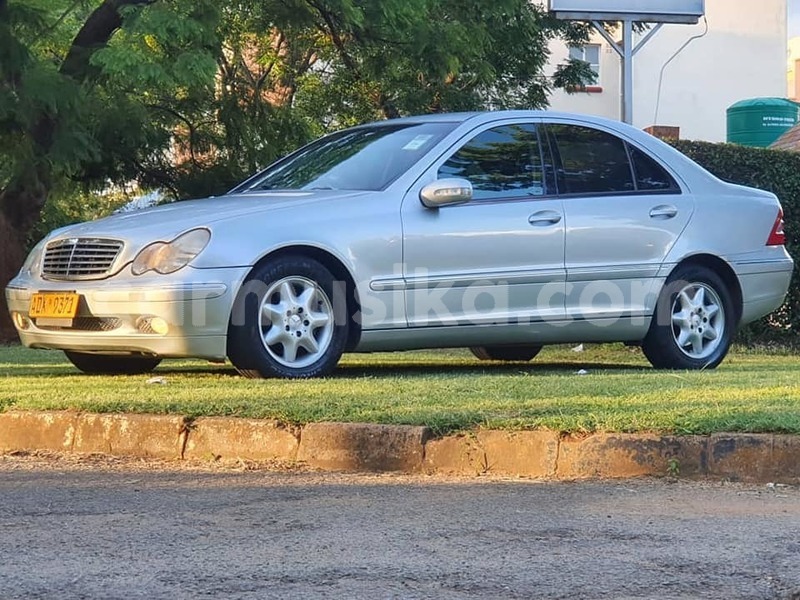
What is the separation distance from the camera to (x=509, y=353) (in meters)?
8.88

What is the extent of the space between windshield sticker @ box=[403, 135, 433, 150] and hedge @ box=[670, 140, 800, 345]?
14.4 feet

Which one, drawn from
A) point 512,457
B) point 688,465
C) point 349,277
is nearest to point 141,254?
point 349,277

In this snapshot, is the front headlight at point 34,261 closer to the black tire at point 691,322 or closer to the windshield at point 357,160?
the windshield at point 357,160

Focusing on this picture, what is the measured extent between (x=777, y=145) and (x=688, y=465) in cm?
1433

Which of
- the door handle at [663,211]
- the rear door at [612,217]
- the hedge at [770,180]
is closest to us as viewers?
the rear door at [612,217]

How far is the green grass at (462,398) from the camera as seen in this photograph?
15.4 ft

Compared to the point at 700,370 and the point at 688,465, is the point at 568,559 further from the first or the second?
the point at 700,370

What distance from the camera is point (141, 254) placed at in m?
6.05

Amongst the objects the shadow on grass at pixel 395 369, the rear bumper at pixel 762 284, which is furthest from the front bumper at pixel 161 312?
the rear bumper at pixel 762 284

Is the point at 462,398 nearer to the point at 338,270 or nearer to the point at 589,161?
the point at 338,270

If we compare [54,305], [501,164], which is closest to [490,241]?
[501,164]

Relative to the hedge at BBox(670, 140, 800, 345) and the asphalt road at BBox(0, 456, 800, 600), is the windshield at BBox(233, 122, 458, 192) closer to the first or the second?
the asphalt road at BBox(0, 456, 800, 600)

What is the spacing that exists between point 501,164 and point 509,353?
85.3 inches

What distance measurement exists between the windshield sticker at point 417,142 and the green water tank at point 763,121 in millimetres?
19201
